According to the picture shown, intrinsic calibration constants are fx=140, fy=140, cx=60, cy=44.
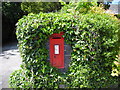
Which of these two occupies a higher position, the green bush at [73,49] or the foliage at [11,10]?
the foliage at [11,10]

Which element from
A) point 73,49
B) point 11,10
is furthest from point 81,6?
point 11,10

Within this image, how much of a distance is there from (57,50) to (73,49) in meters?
0.49

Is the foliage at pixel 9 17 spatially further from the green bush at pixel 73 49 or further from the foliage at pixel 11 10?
the green bush at pixel 73 49

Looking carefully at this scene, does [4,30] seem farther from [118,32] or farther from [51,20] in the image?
[118,32]

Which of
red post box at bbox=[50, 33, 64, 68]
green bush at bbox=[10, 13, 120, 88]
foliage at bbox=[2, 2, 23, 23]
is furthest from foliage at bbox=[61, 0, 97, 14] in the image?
foliage at bbox=[2, 2, 23, 23]

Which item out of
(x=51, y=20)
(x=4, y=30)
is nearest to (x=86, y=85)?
(x=51, y=20)

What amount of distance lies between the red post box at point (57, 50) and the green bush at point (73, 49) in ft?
0.53

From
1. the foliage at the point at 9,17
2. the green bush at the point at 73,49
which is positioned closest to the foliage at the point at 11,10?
the foliage at the point at 9,17

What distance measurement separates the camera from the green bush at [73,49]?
3.91 metres

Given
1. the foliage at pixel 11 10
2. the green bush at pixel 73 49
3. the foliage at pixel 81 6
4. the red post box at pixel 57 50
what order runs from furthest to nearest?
the foliage at pixel 11 10
the foliage at pixel 81 6
the red post box at pixel 57 50
the green bush at pixel 73 49

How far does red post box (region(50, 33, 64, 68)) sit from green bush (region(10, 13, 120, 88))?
0.53 ft

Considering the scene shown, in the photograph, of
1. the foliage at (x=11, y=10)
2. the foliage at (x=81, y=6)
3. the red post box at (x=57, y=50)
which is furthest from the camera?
the foliage at (x=11, y=10)

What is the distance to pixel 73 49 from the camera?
408 cm

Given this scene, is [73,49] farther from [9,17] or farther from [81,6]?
[9,17]
